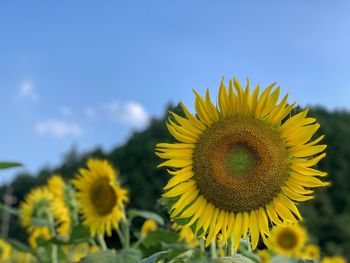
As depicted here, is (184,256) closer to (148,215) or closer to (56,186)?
(148,215)

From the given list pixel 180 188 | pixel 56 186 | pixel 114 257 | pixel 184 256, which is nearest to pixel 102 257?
pixel 114 257

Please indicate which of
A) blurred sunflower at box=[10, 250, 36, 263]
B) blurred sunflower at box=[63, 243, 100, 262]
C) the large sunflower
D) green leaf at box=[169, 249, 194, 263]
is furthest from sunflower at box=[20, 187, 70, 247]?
blurred sunflower at box=[10, 250, 36, 263]

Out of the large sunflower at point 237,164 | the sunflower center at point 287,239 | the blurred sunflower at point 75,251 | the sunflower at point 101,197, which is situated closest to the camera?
the large sunflower at point 237,164

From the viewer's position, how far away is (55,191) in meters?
4.71

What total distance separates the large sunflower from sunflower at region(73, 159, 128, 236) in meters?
1.44

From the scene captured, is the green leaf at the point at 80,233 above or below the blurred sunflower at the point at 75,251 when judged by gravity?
below

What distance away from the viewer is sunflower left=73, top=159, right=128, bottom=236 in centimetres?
327

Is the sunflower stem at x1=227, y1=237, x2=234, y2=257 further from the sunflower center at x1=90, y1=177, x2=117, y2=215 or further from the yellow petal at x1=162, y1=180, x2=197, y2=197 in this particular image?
the sunflower center at x1=90, y1=177, x2=117, y2=215

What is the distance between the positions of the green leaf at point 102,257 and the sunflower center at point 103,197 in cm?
80

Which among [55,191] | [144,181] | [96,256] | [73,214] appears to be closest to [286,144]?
[96,256]

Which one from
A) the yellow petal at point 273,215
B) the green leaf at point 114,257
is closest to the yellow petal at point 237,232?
the yellow petal at point 273,215

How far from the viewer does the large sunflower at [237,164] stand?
71.3 inches

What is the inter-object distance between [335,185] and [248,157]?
106 ft

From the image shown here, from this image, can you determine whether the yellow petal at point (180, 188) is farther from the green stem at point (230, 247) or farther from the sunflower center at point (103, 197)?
the sunflower center at point (103, 197)
